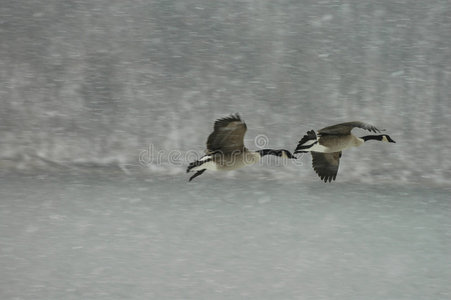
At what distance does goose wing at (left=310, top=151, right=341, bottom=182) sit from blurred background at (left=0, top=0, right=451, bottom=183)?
1135 millimetres

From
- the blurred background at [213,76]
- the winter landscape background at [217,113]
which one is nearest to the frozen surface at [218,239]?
the winter landscape background at [217,113]

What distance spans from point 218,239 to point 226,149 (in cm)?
73

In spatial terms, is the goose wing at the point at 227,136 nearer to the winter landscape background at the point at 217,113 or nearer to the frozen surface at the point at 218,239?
the frozen surface at the point at 218,239

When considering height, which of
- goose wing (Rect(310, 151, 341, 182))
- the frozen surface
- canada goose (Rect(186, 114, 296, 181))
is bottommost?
the frozen surface

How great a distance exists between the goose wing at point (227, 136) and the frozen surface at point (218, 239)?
0.51 m

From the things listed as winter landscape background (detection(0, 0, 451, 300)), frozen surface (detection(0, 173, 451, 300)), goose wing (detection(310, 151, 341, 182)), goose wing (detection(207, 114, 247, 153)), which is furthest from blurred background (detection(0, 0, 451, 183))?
goose wing (detection(207, 114, 247, 153))

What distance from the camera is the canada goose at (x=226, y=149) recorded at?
1.20 m

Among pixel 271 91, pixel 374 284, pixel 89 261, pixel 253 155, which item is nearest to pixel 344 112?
pixel 271 91

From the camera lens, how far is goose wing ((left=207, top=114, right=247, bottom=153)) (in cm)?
120

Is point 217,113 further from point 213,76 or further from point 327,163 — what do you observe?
point 327,163

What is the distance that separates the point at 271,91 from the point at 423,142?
61cm

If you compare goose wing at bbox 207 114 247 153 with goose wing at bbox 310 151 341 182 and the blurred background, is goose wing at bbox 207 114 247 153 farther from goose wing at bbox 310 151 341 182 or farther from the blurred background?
the blurred background

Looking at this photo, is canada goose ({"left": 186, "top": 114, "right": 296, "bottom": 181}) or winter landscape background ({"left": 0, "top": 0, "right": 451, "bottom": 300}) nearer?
canada goose ({"left": 186, "top": 114, "right": 296, "bottom": 181})

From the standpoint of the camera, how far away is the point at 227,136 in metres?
1.22
